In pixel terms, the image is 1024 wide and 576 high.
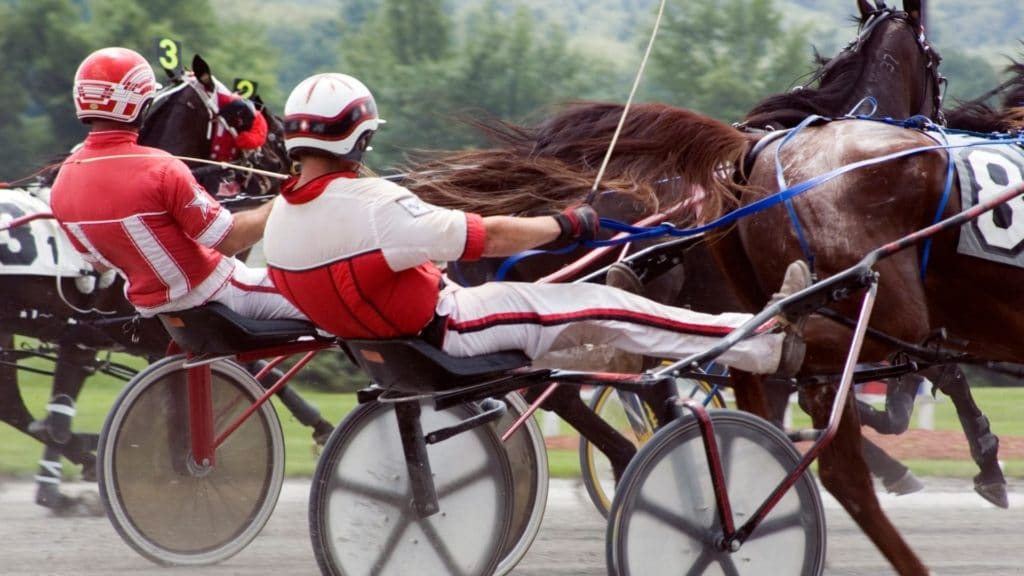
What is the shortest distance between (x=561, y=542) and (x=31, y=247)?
2.69 metres

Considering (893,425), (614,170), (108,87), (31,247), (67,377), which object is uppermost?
(108,87)

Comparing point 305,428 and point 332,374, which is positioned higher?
point 305,428

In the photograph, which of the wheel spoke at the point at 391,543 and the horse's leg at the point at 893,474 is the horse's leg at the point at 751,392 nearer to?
the horse's leg at the point at 893,474

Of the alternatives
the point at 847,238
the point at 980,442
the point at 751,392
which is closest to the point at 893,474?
the point at 980,442

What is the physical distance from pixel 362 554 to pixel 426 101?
1188 cm

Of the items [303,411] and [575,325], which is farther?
[303,411]

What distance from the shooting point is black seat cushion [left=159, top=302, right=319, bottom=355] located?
4.18 m

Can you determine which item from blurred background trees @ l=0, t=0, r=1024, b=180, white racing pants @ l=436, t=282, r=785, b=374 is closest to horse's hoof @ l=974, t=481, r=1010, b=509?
white racing pants @ l=436, t=282, r=785, b=374

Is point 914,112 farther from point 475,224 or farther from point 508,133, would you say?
point 475,224

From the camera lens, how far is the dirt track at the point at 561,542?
4750mm

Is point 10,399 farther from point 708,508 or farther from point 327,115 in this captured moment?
point 708,508

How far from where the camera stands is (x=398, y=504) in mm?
3922

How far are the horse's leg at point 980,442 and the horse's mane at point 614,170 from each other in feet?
5.42

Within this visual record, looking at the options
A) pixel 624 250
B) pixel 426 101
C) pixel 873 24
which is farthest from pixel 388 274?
pixel 426 101
